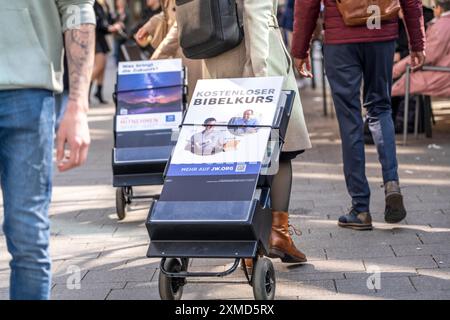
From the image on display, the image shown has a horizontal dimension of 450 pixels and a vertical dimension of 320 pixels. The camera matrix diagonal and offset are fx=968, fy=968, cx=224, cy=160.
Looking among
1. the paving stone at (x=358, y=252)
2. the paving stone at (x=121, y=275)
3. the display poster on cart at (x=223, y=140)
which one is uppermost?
the display poster on cart at (x=223, y=140)

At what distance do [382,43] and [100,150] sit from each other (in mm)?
5554

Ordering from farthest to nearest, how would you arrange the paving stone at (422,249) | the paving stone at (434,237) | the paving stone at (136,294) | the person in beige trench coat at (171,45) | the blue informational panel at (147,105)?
the blue informational panel at (147,105) → the person in beige trench coat at (171,45) → the paving stone at (434,237) → the paving stone at (422,249) → the paving stone at (136,294)

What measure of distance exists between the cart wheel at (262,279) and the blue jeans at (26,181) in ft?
3.96

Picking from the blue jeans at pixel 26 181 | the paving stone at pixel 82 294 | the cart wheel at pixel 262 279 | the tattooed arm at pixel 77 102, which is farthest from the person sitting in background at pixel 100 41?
the blue jeans at pixel 26 181

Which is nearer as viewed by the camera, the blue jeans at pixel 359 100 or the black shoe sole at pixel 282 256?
the black shoe sole at pixel 282 256

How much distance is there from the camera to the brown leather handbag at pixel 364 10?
19.5 ft

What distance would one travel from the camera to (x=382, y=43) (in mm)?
6082

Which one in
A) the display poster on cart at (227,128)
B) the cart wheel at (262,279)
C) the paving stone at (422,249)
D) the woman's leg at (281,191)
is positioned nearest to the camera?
the cart wheel at (262,279)

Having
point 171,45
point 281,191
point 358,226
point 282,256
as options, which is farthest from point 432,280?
point 171,45

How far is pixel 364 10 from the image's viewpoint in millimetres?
5938

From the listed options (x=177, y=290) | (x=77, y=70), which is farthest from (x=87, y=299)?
(x=77, y=70)

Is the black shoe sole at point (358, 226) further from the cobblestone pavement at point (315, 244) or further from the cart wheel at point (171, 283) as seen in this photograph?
the cart wheel at point (171, 283)

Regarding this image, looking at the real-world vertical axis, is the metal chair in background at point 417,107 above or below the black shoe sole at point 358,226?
below
